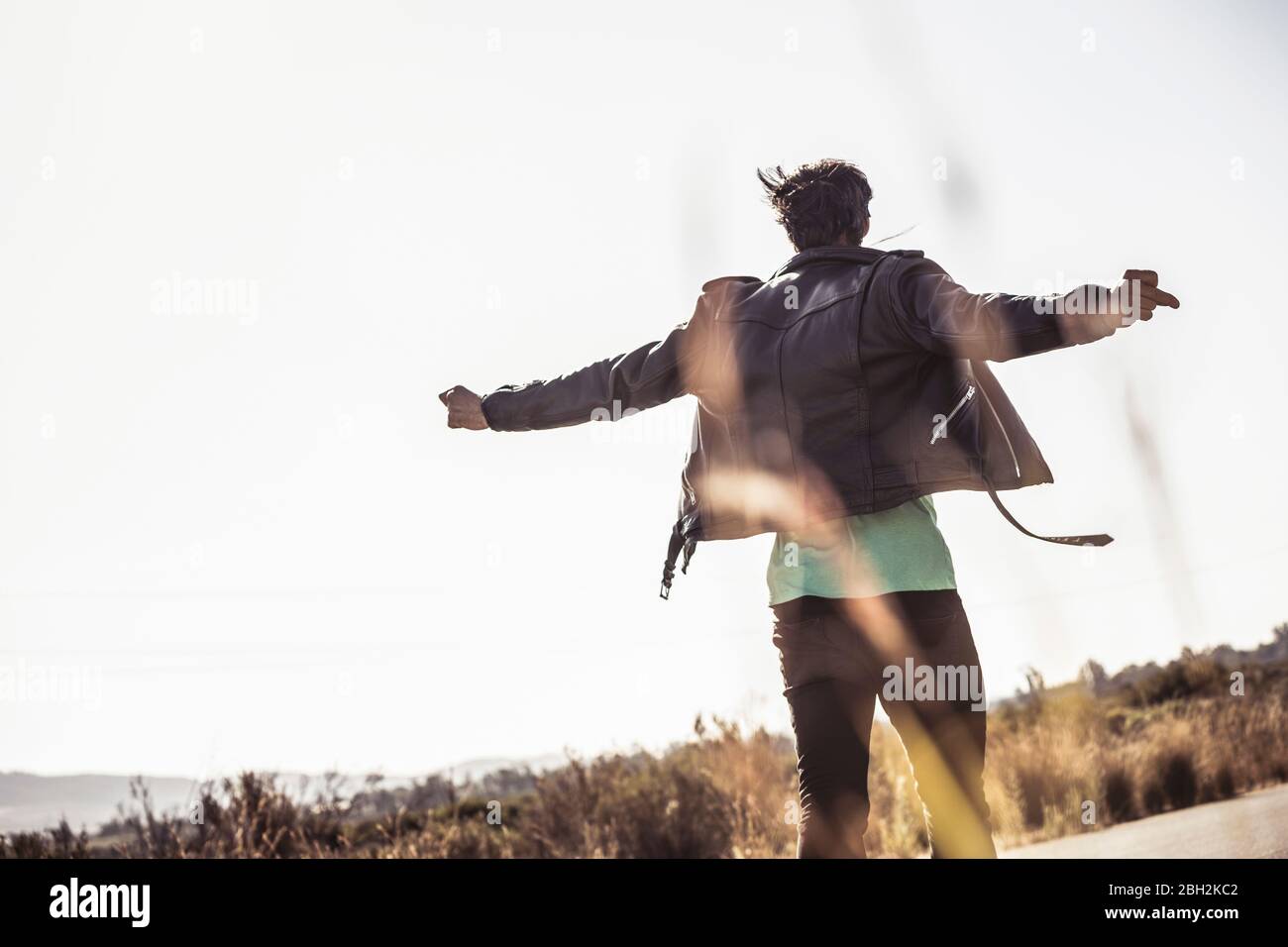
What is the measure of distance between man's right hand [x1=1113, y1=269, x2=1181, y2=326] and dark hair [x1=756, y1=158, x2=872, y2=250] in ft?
2.56

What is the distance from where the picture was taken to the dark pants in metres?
2.49

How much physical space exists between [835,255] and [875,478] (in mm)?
598

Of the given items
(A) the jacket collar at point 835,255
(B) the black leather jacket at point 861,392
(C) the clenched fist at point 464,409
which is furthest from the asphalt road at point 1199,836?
(C) the clenched fist at point 464,409

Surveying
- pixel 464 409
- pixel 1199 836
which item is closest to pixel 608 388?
pixel 464 409

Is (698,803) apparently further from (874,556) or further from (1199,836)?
(874,556)

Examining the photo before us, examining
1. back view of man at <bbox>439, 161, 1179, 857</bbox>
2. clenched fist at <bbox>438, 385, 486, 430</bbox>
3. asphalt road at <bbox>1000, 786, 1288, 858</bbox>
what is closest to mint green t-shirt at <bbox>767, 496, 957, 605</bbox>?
back view of man at <bbox>439, 161, 1179, 857</bbox>

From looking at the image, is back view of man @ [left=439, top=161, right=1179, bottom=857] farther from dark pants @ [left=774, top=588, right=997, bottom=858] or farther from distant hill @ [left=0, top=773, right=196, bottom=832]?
distant hill @ [left=0, top=773, right=196, bottom=832]

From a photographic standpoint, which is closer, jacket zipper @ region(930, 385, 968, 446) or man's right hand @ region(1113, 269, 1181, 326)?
man's right hand @ region(1113, 269, 1181, 326)

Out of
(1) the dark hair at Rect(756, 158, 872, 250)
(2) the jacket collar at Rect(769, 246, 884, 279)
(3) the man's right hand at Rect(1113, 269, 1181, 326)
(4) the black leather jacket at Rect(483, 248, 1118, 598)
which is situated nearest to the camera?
(3) the man's right hand at Rect(1113, 269, 1181, 326)

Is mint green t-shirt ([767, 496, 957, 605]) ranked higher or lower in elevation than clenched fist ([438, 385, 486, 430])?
lower
